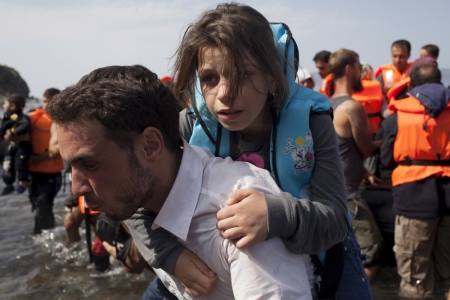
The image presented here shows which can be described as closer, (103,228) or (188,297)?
(188,297)

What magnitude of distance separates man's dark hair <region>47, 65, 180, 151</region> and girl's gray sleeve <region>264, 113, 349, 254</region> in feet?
1.52

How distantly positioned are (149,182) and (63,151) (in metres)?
0.29

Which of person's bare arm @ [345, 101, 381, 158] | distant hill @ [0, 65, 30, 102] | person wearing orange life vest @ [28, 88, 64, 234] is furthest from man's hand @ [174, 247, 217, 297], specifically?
distant hill @ [0, 65, 30, 102]

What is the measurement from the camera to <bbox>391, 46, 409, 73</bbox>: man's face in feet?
24.9

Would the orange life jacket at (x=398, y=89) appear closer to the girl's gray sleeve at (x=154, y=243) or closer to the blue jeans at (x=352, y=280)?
the blue jeans at (x=352, y=280)

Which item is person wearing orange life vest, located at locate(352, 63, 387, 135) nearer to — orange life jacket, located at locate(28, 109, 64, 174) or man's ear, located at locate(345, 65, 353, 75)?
man's ear, located at locate(345, 65, 353, 75)

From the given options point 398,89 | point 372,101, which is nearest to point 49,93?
point 372,101

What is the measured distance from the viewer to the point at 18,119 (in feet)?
25.4

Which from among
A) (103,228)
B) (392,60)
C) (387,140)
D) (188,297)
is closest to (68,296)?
(103,228)

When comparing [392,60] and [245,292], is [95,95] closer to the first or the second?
[245,292]

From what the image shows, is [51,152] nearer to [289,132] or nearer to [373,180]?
[373,180]

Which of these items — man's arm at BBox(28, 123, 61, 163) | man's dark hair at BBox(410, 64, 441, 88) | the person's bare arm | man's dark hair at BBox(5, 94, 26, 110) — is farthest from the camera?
man's dark hair at BBox(5, 94, 26, 110)

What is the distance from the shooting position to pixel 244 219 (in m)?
1.47

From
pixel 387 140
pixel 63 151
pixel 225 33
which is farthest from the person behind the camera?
pixel 387 140
